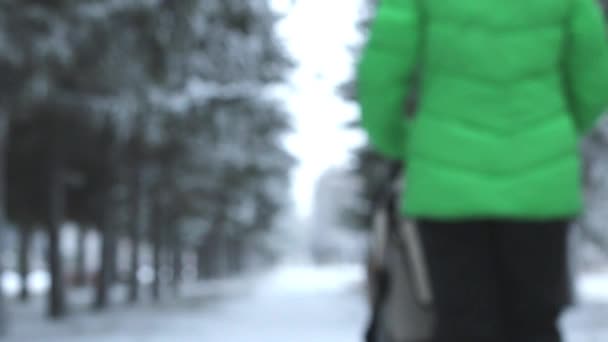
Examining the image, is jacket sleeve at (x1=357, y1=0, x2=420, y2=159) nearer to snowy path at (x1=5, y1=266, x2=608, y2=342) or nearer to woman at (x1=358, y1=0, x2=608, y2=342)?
woman at (x1=358, y1=0, x2=608, y2=342)

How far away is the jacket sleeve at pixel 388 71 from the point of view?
2502 millimetres

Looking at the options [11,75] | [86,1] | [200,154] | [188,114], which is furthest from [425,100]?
[200,154]

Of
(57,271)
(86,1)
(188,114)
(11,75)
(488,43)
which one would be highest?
(488,43)

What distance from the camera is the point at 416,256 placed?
2.45 m

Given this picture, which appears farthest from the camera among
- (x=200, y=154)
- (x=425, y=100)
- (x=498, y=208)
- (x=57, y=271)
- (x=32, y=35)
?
(x=200, y=154)

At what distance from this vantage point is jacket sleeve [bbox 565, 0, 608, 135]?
249 centimetres

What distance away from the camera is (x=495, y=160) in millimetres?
2367

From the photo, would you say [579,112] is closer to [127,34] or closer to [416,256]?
[416,256]

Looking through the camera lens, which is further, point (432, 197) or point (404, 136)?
point (404, 136)

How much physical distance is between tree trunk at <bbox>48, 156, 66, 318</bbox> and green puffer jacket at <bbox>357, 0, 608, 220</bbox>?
12.8m

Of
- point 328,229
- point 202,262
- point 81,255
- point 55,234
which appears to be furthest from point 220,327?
point 328,229

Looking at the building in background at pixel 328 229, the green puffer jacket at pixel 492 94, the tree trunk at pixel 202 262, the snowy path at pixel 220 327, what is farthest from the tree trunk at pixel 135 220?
the building in background at pixel 328 229

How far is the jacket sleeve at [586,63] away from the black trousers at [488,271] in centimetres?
35

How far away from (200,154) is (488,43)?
1619cm
